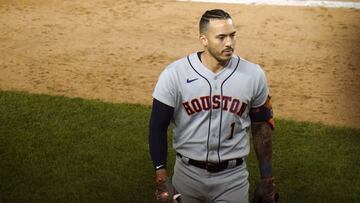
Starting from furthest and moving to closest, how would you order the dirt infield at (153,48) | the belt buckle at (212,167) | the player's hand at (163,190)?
the dirt infield at (153,48)
the belt buckle at (212,167)
the player's hand at (163,190)

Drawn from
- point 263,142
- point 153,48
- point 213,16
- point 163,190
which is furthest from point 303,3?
point 163,190

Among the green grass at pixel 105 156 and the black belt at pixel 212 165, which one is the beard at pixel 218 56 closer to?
the black belt at pixel 212 165

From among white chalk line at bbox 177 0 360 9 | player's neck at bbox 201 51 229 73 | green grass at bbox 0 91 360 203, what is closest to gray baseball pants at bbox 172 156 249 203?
player's neck at bbox 201 51 229 73

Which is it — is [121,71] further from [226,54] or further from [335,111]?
[226,54]

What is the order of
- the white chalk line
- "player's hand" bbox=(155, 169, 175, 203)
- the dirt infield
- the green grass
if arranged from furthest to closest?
1. the white chalk line
2. the dirt infield
3. the green grass
4. "player's hand" bbox=(155, 169, 175, 203)

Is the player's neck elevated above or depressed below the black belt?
above

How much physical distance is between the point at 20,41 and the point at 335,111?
177 inches

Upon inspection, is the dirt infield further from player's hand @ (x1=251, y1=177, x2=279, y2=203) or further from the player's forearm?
player's hand @ (x1=251, y1=177, x2=279, y2=203)

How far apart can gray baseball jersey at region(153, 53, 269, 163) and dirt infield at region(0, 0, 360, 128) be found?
138 inches

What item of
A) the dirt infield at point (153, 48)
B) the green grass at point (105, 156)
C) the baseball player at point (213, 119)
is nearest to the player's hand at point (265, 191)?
the baseball player at point (213, 119)

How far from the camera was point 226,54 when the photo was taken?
411cm

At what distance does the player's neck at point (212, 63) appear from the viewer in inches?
166

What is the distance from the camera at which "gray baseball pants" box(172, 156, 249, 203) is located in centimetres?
430

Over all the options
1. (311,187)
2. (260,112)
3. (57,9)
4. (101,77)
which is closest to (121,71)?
(101,77)
